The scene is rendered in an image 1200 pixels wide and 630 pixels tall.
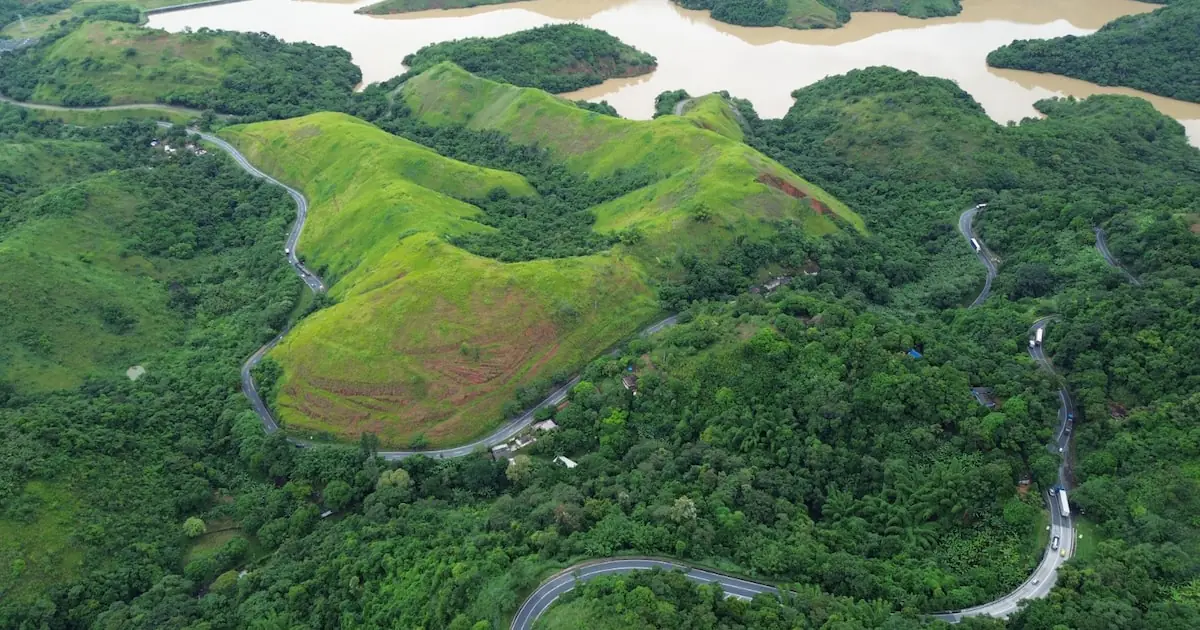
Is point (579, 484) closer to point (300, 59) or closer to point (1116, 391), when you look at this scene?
point (1116, 391)

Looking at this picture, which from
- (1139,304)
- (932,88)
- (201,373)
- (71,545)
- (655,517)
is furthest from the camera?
(932,88)

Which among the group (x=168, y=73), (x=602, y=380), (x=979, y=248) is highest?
(x=979, y=248)

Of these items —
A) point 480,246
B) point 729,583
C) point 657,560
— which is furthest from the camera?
point 480,246

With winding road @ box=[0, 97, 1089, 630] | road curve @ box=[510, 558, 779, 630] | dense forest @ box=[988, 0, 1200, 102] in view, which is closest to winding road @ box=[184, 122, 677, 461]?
winding road @ box=[0, 97, 1089, 630]

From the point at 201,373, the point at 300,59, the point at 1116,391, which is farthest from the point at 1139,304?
the point at 300,59

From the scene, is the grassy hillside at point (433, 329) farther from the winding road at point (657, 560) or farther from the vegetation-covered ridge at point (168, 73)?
the vegetation-covered ridge at point (168, 73)

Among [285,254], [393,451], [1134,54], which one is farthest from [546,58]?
[1134,54]

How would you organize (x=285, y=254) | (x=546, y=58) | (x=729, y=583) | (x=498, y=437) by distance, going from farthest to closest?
(x=546, y=58) < (x=285, y=254) < (x=498, y=437) < (x=729, y=583)

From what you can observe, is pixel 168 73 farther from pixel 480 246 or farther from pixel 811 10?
pixel 811 10
